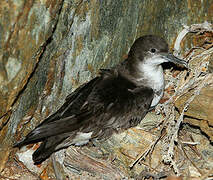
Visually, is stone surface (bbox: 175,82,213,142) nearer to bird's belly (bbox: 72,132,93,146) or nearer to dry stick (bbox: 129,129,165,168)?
dry stick (bbox: 129,129,165,168)

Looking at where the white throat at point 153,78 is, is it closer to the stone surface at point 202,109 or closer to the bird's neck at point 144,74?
the bird's neck at point 144,74

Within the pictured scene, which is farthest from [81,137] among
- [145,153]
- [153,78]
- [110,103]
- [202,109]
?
[202,109]

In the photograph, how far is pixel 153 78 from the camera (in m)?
4.56

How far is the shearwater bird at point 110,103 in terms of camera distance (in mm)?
3916

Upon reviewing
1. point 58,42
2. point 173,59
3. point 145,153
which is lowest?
point 145,153

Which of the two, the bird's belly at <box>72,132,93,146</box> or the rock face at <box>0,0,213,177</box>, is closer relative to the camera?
the rock face at <box>0,0,213,177</box>

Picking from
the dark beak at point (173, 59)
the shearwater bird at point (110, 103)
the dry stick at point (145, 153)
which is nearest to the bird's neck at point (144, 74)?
the shearwater bird at point (110, 103)

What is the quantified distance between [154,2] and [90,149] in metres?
1.85

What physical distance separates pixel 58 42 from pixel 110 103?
81cm

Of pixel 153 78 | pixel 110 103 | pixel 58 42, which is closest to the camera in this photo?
pixel 58 42

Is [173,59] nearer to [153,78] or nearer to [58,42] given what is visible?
[153,78]

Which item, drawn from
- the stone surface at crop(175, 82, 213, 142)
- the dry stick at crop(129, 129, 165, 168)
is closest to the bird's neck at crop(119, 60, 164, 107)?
the stone surface at crop(175, 82, 213, 142)

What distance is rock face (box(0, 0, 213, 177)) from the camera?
124 inches

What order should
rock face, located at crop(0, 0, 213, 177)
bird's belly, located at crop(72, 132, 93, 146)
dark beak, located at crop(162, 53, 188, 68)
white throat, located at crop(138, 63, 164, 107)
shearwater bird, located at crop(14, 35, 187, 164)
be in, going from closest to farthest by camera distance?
rock face, located at crop(0, 0, 213, 177)
shearwater bird, located at crop(14, 35, 187, 164)
bird's belly, located at crop(72, 132, 93, 146)
dark beak, located at crop(162, 53, 188, 68)
white throat, located at crop(138, 63, 164, 107)
